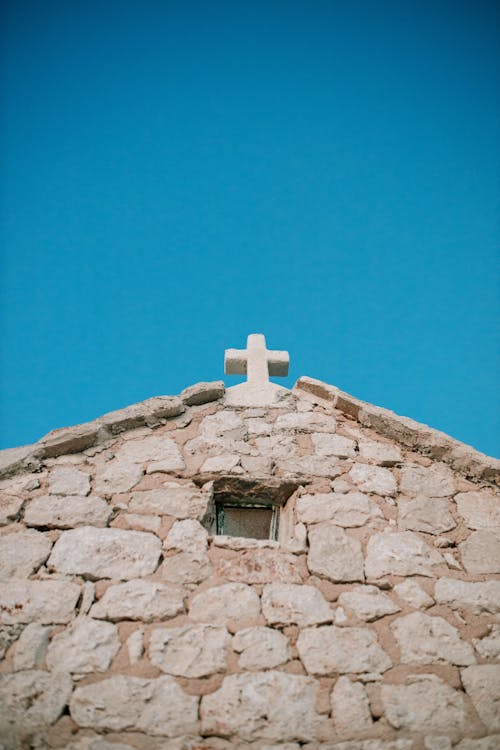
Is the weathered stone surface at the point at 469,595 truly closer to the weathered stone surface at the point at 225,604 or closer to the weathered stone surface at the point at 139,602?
the weathered stone surface at the point at 225,604

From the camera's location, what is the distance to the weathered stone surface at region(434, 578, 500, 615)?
3.04m

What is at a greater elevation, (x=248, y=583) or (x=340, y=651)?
(x=248, y=583)

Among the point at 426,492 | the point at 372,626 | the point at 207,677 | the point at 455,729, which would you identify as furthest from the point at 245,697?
the point at 426,492

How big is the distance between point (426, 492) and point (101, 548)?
85.3 inches

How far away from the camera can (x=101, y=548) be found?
3205 mm

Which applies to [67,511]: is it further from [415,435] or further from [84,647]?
[415,435]

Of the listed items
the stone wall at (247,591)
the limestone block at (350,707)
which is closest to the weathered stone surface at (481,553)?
the stone wall at (247,591)

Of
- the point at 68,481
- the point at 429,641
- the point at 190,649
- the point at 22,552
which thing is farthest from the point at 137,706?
the point at 68,481

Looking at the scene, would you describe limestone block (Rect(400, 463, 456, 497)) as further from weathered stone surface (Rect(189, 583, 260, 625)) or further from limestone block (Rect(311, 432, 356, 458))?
weathered stone surface (Rect(189, 583, 260, 625))

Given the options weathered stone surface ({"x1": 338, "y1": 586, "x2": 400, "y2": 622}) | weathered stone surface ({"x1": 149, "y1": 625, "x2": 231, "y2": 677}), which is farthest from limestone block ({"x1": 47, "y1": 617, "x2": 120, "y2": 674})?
weathered stone surface ({"x1": 338, "y1": 586, "x2": 400, "y2": 622})

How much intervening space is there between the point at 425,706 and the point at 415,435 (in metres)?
2.00

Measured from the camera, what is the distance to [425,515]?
360cm

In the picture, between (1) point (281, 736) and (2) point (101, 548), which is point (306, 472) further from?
(1) point (281, 736)

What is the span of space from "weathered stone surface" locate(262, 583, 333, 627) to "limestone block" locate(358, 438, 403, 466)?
126 cm
